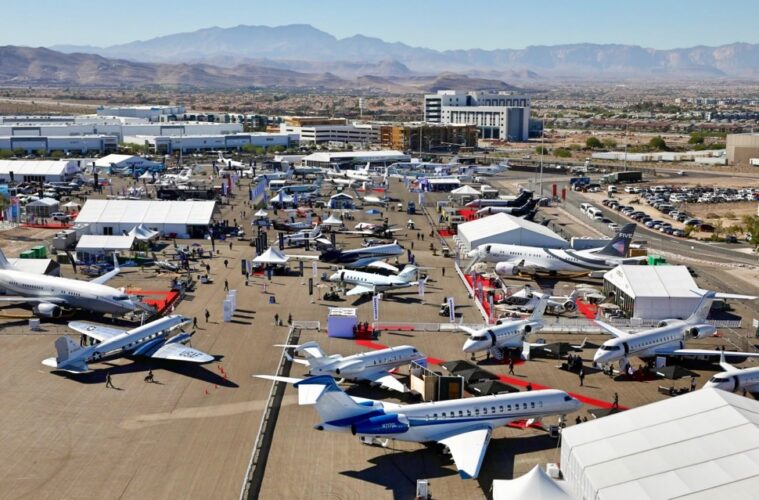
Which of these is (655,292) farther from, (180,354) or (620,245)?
(180,354)

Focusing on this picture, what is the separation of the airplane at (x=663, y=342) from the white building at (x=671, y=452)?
11.2 meters

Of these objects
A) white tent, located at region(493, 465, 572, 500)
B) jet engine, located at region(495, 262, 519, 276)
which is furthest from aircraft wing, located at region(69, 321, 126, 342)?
jet engine, located at region(495, 262, 519, 276)

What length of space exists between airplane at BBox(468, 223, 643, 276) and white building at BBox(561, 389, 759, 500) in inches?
1305

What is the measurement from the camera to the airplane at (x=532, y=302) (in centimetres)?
5491

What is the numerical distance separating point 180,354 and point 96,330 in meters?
6.64

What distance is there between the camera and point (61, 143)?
160m

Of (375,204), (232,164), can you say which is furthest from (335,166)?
(375,204)

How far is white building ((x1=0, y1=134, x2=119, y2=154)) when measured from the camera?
515 ft

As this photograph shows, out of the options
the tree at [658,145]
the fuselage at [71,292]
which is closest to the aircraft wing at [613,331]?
the fuselage at [71,292]

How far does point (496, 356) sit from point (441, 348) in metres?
3.63

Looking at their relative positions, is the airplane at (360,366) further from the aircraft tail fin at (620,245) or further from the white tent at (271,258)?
the aircraft tail fin at (620,245)

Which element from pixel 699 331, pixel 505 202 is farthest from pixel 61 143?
pixel 699 331

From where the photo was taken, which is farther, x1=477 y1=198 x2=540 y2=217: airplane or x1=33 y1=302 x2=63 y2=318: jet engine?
x1=477 y1=198 x2=540 y2=217: airplane

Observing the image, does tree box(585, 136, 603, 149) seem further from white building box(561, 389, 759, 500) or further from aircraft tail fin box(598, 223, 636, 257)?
white building box(561, 389, 759, 500)
